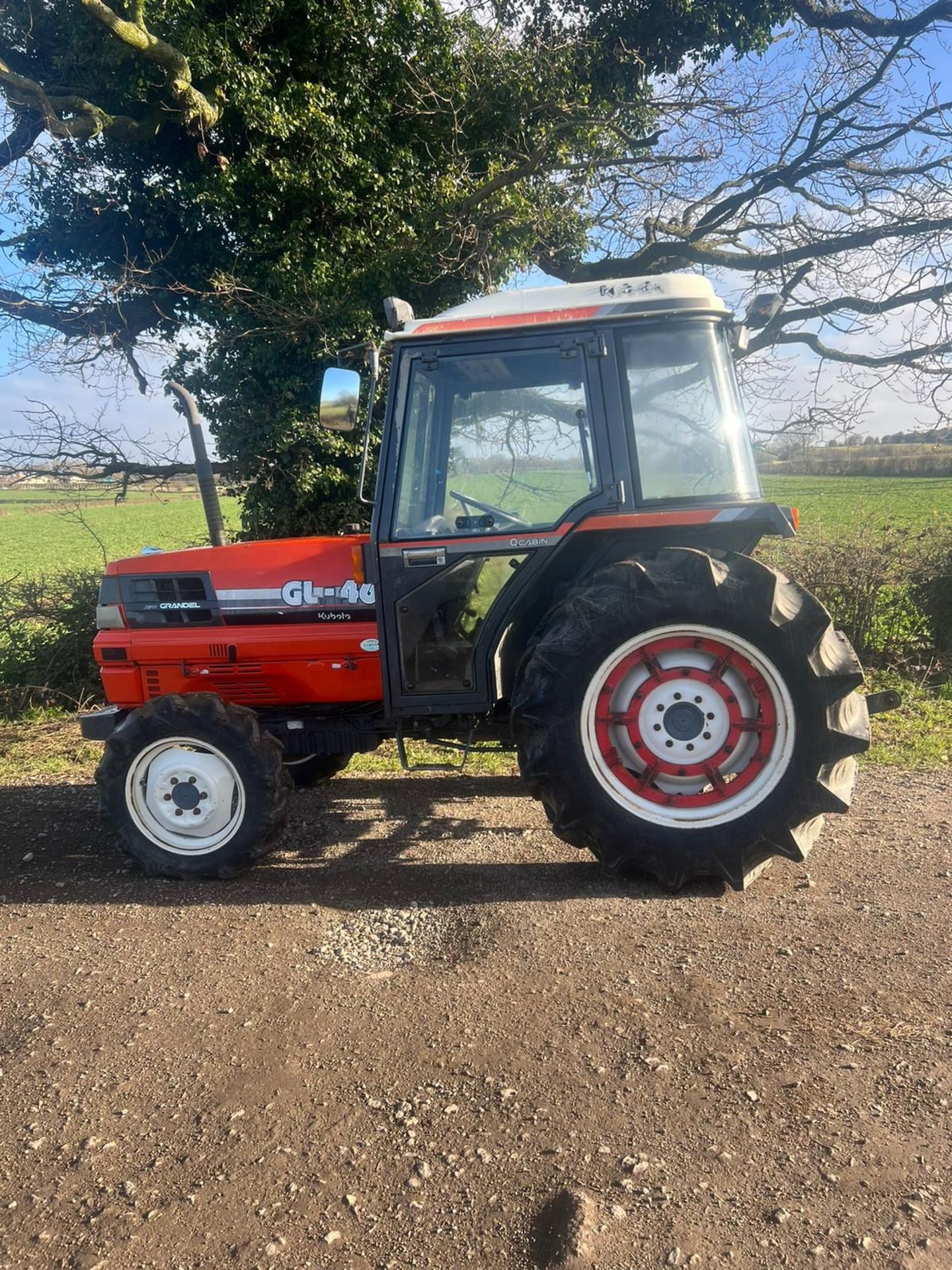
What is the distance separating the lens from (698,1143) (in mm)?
2037

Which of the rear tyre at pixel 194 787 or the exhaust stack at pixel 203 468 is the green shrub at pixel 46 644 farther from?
the rear tyre at pixel 194 787

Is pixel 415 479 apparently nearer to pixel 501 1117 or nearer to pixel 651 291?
pixel 651 291

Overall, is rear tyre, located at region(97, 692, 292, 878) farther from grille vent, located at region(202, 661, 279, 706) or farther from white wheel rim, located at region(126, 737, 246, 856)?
grille vent, located at region(202, 661, 279, 706)

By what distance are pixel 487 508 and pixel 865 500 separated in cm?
1738

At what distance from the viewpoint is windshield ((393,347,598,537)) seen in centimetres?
349

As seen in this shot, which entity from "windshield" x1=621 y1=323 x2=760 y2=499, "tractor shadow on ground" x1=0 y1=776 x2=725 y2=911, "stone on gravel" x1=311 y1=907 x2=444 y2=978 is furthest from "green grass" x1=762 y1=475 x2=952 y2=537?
"stone on gravel" x1=311 y1=907 x2=444 y2=978

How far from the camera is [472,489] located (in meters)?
3.60

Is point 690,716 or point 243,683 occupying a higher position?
point 243,683

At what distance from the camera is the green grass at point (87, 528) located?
28.6 feet

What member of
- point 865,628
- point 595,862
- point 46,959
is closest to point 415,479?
point 595,862

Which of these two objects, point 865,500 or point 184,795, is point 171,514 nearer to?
point 865,500

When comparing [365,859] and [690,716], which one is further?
[365,859]

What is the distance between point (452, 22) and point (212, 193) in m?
3.07

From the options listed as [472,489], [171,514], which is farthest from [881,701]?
[171,514]
